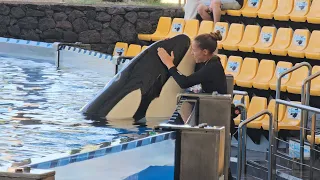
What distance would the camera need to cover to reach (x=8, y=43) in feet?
34.2

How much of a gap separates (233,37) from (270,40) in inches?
26.0

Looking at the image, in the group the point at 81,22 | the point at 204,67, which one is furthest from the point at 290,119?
the point at 81,22

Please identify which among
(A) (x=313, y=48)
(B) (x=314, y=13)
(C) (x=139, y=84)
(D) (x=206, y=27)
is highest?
(B) (x=314, y=13)

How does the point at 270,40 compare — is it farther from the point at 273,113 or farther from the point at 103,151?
the point at 103,151

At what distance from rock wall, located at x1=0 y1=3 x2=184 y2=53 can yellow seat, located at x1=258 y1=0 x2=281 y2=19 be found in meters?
1.82

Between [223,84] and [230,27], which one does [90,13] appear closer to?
[230,27]

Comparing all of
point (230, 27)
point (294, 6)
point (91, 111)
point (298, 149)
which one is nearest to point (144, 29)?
point (230, 27)

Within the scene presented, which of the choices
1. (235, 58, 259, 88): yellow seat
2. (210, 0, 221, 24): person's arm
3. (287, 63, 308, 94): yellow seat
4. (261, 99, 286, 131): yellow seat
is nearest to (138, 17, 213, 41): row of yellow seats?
(210, 0, 221, 24): person's arm

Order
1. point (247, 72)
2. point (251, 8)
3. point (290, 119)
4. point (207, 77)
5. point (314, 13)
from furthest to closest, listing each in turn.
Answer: point (251, 8) → point (314, 13) → point (247, 72) → point (290, 119) → point (207, 77)

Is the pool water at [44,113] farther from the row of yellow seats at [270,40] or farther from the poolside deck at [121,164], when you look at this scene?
the row of yellow seats at [270,40]

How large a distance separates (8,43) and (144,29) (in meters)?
2.89

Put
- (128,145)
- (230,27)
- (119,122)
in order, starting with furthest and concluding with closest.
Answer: (230,27) → (119,122) → (128,145)

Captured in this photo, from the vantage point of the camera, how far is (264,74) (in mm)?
10172

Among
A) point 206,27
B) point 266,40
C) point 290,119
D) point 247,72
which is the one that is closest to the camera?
point 290,119
